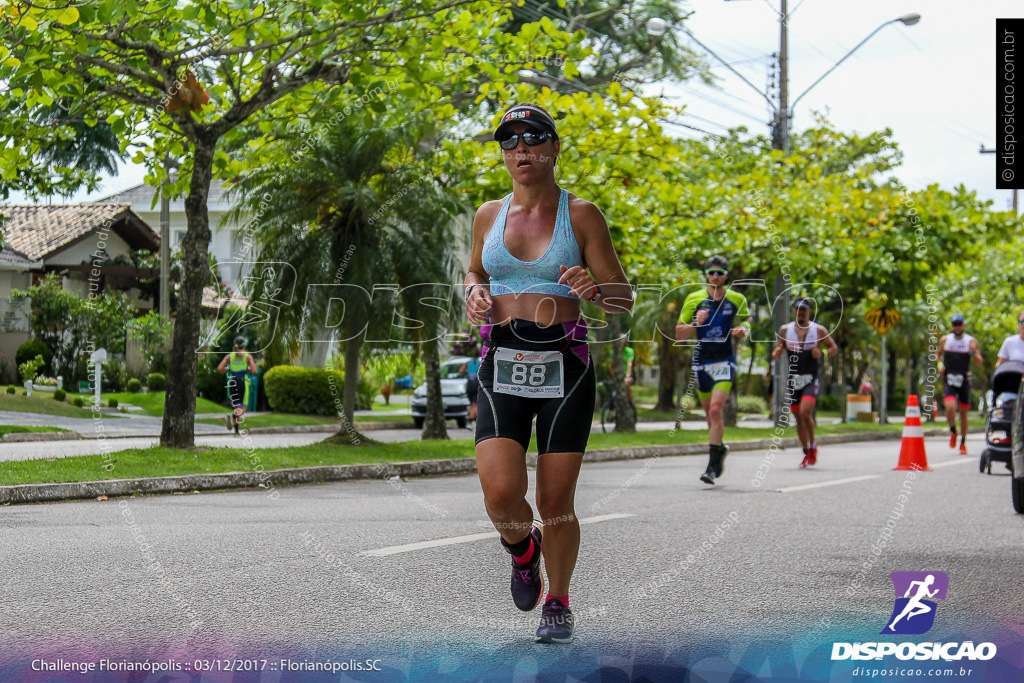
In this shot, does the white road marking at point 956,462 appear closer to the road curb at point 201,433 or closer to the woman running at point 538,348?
the road curb at point 201,433

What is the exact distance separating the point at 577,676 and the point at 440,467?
9.53 meters

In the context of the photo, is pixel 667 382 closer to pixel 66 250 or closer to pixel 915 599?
pixel 66 250

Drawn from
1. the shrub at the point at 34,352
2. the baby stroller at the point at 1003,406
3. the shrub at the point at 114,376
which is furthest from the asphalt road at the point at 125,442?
the baby stroller at the point at 1003,406

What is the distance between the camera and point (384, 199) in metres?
14.8

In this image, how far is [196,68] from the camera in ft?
43.8

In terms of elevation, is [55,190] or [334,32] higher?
[334,32]

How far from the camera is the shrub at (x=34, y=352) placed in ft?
75.5

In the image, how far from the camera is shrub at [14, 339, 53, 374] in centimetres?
2302

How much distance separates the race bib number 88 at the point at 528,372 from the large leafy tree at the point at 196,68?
21.2 ft

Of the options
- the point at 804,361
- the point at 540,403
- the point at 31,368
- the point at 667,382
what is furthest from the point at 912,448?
the point at 667,382

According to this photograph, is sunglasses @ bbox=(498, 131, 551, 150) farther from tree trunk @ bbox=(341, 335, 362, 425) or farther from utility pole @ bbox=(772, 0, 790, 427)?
utility pole @ bbox=(772, 0, 790, 427)

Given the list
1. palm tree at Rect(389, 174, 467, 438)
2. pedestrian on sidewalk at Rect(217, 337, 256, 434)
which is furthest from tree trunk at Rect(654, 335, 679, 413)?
palm tree at Rect(389, 174, 467, 438)

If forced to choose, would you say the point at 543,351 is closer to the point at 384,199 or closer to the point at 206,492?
the point at 206,492

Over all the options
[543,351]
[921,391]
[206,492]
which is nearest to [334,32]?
[206,492]
